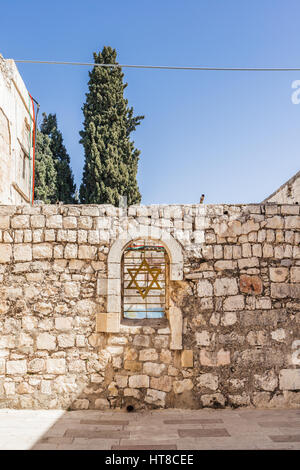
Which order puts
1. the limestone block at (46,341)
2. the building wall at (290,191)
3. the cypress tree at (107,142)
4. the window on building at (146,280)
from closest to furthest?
the limestone block at (46,341), the window on building at (146,280), the building wall at (290,191), the cypress tree at (107,142)

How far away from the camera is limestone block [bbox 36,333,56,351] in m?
5.05

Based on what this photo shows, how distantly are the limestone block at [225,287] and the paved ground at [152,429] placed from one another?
157 centimetres

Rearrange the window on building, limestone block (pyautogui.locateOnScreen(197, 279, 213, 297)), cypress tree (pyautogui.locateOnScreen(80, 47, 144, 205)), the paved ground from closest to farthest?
the paved ground, limestone block (pyautogui.locateOnScreen(197, 279, 213, 297)), the window on building, cypress tree (pyautogui.locateOnScreen(80, 47, 144, 205))

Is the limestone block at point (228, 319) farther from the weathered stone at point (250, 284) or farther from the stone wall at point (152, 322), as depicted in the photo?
the weathered stone at point (250, 284)

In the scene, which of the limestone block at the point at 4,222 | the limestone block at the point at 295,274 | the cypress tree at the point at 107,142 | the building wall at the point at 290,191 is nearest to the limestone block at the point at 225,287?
the limestone block at the point at 295,274

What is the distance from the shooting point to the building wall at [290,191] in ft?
27.5

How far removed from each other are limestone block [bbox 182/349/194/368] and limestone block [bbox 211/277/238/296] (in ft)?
2.95

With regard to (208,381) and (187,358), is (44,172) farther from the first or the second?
(208,381)

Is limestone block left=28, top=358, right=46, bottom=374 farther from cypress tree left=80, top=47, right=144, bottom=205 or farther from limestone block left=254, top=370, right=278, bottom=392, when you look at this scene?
cypress tree left=80, top=47, right=144, bottom=205

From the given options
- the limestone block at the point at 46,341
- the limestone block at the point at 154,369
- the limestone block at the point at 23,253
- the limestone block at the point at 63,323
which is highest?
the limestone block at the point at 23,253

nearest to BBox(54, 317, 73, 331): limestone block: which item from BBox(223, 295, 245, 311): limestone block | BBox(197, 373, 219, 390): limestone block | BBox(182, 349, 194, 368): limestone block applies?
BBox(182, 349, 194, 368): limestone block

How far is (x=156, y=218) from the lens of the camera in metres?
5.28
